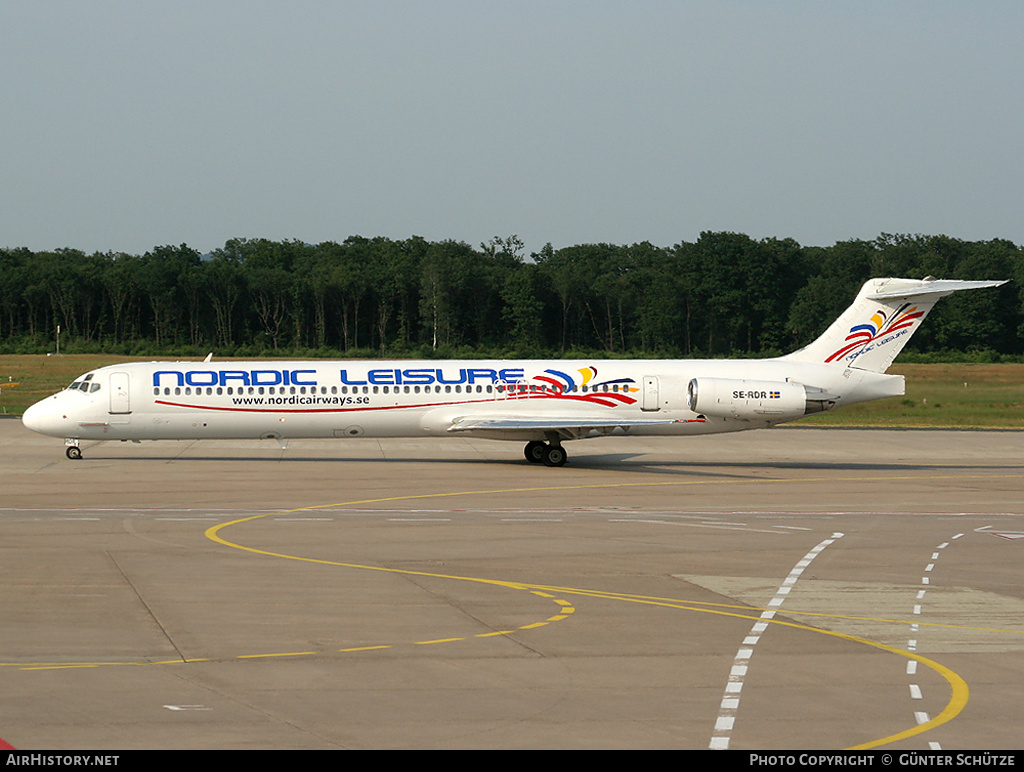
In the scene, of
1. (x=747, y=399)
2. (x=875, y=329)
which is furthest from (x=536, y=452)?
(x=875, y=329)

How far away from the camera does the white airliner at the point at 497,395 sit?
33.8 metres

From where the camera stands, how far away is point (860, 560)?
19.1 meters

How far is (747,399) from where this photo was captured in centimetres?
3403

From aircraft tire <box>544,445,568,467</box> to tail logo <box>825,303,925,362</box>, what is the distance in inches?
363

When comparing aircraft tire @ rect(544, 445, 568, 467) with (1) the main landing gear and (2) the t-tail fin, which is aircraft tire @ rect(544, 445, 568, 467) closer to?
(1) the main landing gear

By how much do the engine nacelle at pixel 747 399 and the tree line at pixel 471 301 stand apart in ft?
247

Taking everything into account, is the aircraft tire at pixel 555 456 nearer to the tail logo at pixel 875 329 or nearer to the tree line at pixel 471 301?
the tail logo at pixel 875 329

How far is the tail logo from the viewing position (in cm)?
3550

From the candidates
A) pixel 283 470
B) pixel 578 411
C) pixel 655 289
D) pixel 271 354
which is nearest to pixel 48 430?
pixel 283 470

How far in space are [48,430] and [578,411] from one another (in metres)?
16.6

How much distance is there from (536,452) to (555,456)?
80 centimetres

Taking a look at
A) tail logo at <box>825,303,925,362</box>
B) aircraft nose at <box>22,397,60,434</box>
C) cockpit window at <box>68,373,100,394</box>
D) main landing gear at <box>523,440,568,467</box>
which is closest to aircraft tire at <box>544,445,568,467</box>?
main landing gear at <box>523,440,568,467</box>

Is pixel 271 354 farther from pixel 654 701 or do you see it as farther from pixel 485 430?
pixel 654 701

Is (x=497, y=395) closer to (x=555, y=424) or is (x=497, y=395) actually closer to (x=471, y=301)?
(x=555, y=424)
